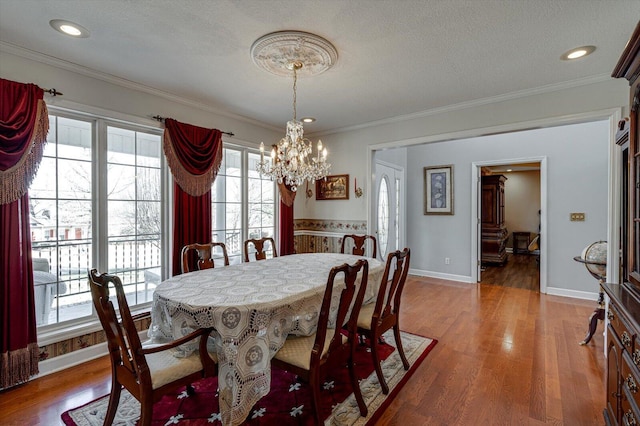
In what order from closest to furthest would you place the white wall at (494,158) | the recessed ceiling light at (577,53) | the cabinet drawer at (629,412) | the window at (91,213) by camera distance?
1. the cabinet drawer at (629,412)
2. the recessed ceiling light at (577,53)
3. the window at (91,213)
4. the white wall at (494,158)

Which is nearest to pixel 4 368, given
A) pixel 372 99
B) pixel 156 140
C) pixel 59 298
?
pixel 59 298

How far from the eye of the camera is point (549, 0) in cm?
173

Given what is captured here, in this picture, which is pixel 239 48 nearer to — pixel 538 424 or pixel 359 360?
pixel 359 360

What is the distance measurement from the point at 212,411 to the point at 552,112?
393cm

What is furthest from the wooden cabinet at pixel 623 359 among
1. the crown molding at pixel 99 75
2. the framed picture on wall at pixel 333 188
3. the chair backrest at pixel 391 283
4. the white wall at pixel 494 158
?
the crown molding at pixel 99 75

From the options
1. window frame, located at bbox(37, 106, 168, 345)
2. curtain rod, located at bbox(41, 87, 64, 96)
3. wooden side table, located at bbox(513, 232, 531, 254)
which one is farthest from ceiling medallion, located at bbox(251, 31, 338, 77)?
wooden side table, located at bbox(513, 232, 531, 254)

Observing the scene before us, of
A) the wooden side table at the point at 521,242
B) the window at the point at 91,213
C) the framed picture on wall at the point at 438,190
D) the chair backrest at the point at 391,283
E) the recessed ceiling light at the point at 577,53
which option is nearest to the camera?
the chair backrest at the point at 391,283

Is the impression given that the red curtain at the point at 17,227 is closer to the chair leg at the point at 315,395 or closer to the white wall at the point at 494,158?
the chair leg at the point at 315,395

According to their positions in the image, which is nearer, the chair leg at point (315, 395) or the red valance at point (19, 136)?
the chair leg at point (315, 395)

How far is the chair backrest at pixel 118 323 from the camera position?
1.39 m

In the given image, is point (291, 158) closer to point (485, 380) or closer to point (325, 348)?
point (325, 348)

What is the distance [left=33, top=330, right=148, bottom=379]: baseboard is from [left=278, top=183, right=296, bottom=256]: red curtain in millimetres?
2354

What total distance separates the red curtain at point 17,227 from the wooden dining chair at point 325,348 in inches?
78.4

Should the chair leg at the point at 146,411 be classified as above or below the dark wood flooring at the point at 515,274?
above
